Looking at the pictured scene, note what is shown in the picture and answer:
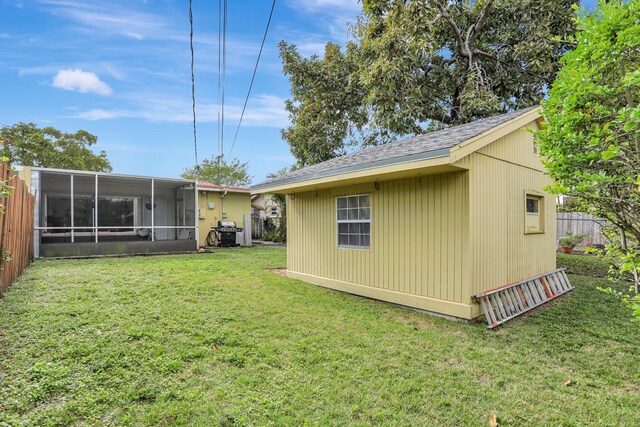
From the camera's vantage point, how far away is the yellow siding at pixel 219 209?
15.4m

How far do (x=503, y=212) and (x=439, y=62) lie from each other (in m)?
8.80

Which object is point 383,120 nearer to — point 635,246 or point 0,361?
point 635,246

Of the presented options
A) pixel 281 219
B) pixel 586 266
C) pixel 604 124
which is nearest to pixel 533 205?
pixel 586 266

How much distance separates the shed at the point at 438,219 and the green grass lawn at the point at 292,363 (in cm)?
63

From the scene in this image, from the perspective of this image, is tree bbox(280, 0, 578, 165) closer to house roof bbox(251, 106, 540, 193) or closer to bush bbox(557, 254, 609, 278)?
bush bbox(557, 254, 609, 278)

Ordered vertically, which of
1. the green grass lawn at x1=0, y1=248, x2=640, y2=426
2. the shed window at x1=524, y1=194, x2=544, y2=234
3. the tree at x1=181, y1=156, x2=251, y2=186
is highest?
the tree at x1=181, y1=156, x2=251, y2=186

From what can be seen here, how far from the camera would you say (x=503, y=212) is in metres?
5.37

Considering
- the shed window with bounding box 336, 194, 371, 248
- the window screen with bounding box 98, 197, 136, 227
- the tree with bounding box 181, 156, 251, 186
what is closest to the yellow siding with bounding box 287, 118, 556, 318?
the shed window with bounding box 336, 194, 371, 248

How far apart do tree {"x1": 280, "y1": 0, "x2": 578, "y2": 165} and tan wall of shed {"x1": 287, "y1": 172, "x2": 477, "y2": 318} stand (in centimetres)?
584

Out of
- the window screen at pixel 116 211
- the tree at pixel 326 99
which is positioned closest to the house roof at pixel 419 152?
the tree at pixel 326 99

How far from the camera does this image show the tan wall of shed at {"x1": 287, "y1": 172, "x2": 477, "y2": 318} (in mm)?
4691

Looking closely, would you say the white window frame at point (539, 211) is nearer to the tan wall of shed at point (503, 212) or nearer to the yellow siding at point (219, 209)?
the tan wall of shed at point (503, 212)

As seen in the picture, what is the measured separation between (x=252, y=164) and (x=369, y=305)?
91.3 feet

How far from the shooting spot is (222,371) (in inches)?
115
